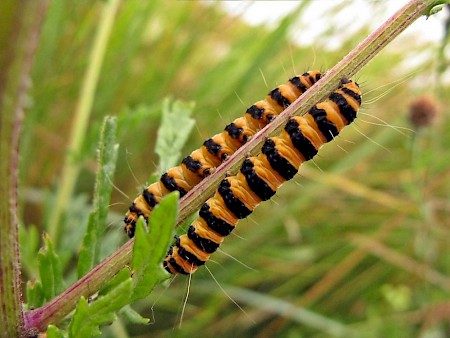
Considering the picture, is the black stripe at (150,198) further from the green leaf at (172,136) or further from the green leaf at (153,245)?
the green leaf at (153,245)

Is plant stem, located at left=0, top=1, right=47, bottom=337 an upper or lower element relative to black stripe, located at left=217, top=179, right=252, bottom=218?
upper

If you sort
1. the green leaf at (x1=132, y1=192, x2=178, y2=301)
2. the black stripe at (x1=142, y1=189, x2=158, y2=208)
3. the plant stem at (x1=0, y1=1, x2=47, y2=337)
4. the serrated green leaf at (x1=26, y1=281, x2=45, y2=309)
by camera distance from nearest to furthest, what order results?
the plant stem at (x1=0, y1=1, x2=47, y2=337) < the green leaf at (x1=132, y1=192, x2=178, y2=301) < the serrated green leaf at (x1=26, y1=281, x2=45, y2=309) < the black stripe at (x1=142, y1=189, x2=158, y2=208)

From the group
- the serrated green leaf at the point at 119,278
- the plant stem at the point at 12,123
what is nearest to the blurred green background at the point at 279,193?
the serrated green leaf at the point at 119,278

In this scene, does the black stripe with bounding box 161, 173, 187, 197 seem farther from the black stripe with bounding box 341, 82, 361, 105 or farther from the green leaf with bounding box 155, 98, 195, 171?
the black stripe with bounding box 341, 82, 361, 105

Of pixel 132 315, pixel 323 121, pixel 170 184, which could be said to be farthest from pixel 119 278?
pixel 323 121

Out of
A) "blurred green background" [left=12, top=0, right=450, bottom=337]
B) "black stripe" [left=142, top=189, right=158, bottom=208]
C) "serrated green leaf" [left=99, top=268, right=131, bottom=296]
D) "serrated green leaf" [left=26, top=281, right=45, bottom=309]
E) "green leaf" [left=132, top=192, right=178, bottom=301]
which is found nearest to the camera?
"green leaf" [left=132, top=192, right=178, bottom=301]

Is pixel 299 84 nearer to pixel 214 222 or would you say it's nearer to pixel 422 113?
pixel 214 222

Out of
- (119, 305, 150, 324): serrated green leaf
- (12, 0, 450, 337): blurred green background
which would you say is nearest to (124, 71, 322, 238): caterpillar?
(119, 305, 150, 324): serrated green leaf

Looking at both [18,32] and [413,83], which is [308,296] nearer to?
[413,83]
